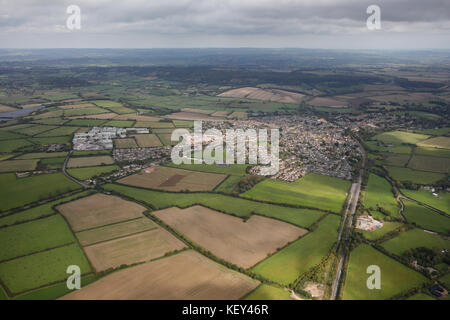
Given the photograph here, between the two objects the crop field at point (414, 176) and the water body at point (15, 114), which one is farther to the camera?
the water body at point (15, 114)

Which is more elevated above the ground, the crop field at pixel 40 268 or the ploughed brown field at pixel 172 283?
the crop field at pixel 40 268

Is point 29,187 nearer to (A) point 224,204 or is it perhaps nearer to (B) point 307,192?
(A) point 224,204

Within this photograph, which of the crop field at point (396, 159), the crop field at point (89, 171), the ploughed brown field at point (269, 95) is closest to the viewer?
the crop field at point (89, 171)

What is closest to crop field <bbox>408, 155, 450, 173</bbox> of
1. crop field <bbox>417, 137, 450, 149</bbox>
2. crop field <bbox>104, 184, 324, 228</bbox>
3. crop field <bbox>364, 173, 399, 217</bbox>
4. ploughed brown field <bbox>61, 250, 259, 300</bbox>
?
crop field <bbox>417, 137, 450, 149</bbox>

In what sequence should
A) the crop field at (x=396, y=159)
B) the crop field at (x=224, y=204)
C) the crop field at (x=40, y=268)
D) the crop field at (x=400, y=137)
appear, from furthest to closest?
the crop field at (x=400, y=137), the crop field at (x=396, y=159), the crop field at (x=224, y=204), the crop field at (x=40, y=268)

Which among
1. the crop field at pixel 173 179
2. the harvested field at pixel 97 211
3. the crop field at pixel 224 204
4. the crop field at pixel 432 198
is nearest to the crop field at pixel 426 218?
the crop field at pixel 432 198

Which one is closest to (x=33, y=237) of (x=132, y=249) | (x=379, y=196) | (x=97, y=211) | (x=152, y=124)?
(x=97, y=211)

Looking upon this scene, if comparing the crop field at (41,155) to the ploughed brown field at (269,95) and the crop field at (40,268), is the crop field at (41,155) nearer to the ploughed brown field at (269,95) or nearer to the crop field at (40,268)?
the crop field at (40,268)

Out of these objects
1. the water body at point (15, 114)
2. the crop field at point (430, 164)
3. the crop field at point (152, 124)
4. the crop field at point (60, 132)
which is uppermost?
the water body at point (15, 114)
